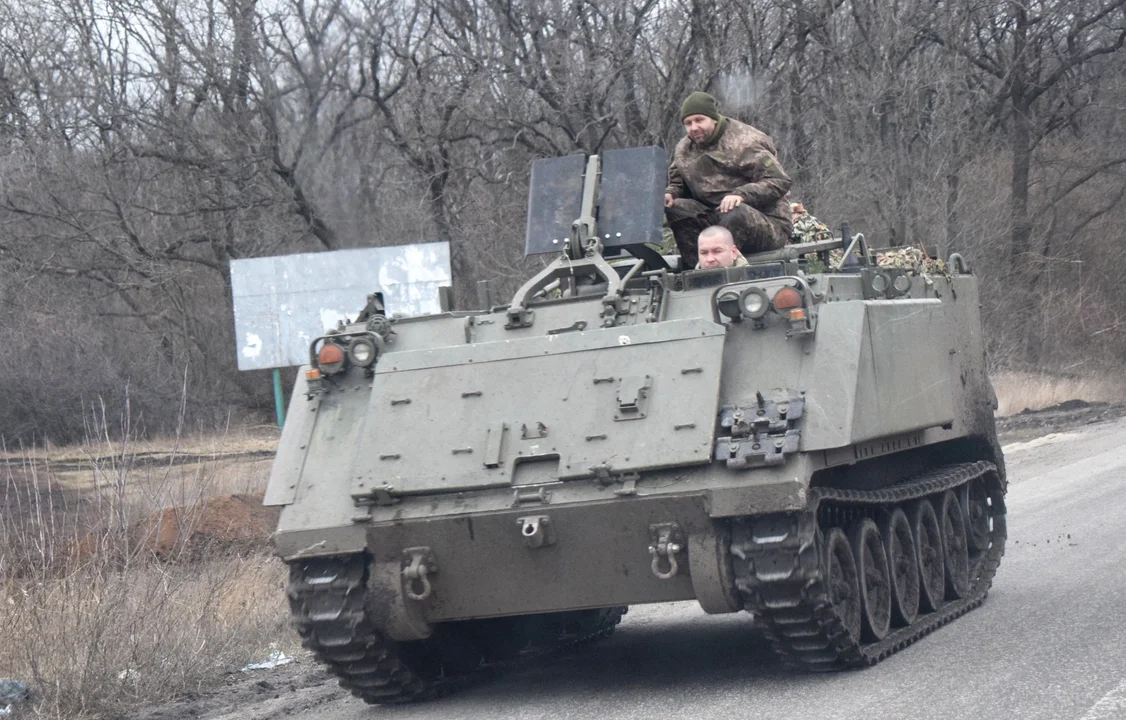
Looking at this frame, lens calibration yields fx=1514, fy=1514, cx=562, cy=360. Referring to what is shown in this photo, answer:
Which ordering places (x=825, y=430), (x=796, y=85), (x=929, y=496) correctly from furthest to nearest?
(x=796, y=85) → (x=929, y=496) → (x=825, y=430)

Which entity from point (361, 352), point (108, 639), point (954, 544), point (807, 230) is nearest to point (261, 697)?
point (108, 639)

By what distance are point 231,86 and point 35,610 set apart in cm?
1648

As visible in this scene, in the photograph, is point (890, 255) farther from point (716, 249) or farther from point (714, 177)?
point (716, 249)

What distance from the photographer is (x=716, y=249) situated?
734 centimetres

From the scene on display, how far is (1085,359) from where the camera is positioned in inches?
1085

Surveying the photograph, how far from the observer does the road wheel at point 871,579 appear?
6.60 metres

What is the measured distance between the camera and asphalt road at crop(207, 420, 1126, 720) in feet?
18.1

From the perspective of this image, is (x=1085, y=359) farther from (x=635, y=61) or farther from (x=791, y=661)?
(x=791, y=661)

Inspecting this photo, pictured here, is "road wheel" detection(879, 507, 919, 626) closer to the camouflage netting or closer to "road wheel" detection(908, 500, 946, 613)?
"road wheel" detection(908, 500, 946, 613)

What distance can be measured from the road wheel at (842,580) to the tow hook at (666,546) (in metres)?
0.61

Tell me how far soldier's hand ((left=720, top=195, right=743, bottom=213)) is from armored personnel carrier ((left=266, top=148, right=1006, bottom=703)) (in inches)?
29.8

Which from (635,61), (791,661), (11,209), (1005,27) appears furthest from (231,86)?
(791,661)

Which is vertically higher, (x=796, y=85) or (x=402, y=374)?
(x=796, y=85)

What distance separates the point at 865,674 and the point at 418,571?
1.89 meters
